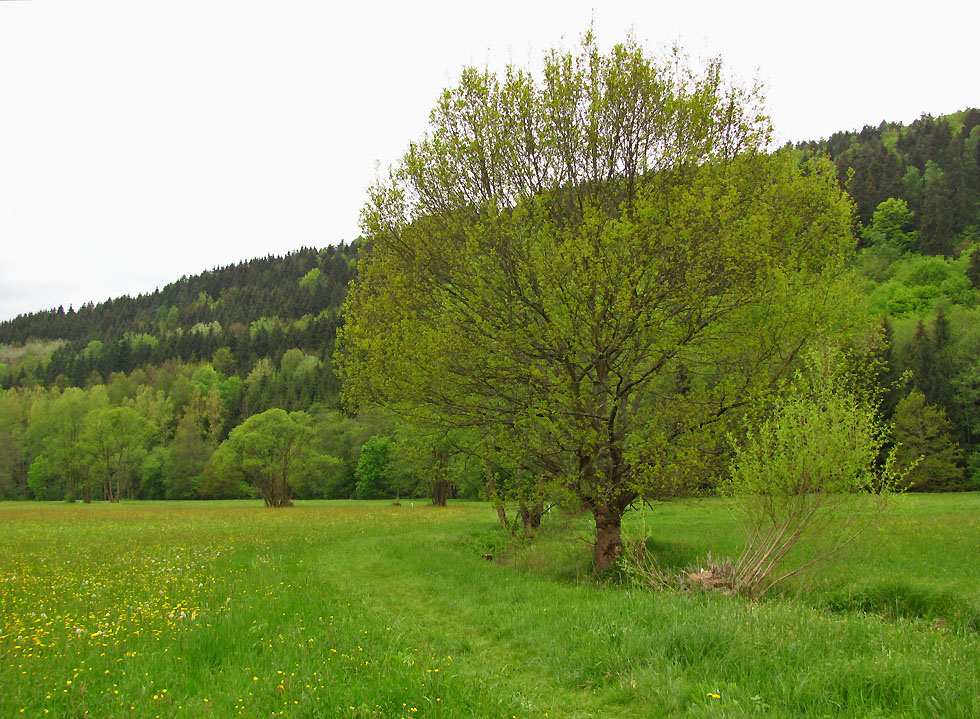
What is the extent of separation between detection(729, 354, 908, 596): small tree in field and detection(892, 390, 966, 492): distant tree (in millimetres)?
46096

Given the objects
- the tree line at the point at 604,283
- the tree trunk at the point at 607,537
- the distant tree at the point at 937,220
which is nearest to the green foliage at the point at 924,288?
the distant tree at the point at 937,220

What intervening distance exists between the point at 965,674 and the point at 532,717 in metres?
4.18

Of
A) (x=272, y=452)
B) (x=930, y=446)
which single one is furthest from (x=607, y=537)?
(x=930, y=446)

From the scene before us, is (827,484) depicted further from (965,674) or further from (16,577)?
(16,577)

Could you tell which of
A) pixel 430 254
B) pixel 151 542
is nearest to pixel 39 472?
pixel 151 542

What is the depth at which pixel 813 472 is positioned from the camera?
916cm

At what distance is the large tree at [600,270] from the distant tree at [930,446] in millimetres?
45161

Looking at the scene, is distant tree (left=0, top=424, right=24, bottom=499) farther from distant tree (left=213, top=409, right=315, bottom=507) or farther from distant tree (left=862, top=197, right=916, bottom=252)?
distant tree (left=862, top=197, right=916, bottom=252)

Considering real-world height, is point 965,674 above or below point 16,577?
above

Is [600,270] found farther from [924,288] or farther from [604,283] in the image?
[924,288]

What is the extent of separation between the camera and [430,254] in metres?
13.6

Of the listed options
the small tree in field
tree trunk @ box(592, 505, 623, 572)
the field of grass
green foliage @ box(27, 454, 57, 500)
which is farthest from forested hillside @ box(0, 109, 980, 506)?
the small tree in field

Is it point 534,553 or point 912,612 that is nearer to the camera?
point 912,612

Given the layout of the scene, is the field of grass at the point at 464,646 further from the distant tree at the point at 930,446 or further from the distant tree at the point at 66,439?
the distant tree at the point at 66,439
